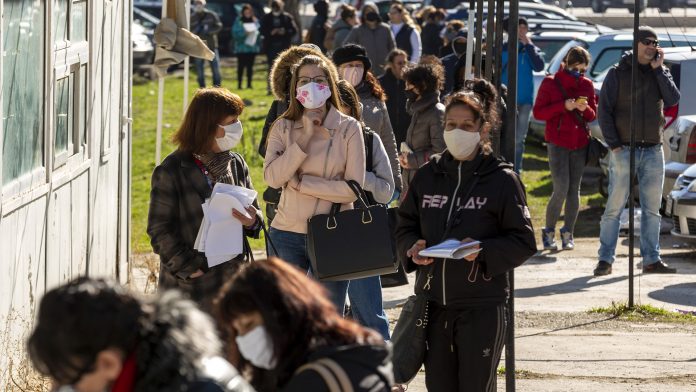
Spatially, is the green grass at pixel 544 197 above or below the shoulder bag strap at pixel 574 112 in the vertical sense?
below

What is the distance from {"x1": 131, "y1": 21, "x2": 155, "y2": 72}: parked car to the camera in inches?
1167

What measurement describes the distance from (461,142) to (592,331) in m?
3.92

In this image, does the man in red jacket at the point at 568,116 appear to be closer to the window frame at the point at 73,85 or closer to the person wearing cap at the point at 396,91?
the person wearing cap at the point at 396,91

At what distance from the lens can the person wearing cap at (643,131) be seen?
36.1ft

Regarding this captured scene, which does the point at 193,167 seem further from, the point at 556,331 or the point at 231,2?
the point at 231,2

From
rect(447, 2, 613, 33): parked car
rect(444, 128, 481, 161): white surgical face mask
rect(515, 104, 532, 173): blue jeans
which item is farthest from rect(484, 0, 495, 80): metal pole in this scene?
rect(447, 2, 613, 33): parked car

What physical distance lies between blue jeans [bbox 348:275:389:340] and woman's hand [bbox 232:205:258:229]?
1059 millimetres

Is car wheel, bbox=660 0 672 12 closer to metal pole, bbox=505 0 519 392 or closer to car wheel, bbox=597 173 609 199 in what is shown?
car wheel, bbox=597 173 609 199

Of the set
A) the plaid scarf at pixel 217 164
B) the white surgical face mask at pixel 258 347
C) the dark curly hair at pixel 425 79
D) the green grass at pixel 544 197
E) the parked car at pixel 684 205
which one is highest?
the dark curly hair at pixel 425 79

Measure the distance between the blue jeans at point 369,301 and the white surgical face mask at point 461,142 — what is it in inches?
63.6

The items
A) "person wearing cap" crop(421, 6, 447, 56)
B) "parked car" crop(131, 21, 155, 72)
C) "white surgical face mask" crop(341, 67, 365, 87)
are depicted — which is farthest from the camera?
"parked car" crop(131, 21, 155, 72)

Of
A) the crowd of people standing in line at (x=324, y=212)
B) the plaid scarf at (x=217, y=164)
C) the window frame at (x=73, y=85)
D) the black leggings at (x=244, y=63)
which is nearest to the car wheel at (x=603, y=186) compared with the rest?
the crowd of people standing in line at (x=324, y=212)

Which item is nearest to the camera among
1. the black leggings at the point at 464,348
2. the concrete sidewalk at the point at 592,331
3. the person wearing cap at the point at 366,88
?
the black leggings at the point at 464,348

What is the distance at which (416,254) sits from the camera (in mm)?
5836
